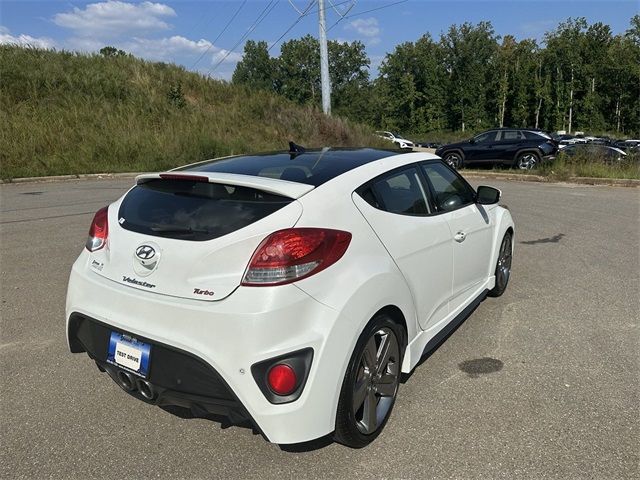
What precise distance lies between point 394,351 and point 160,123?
830 inches

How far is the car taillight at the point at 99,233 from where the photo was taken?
282cm

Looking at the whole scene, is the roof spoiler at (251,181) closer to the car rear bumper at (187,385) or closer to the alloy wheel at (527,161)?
the car rear bumper at (187,385)

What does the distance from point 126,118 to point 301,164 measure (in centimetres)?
2009

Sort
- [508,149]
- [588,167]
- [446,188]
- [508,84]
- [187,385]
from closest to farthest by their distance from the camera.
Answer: [187,385], [446,188], [588,167], [508,149], [508,84]

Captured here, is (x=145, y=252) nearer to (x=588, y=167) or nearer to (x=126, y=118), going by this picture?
(x=588, y=167)

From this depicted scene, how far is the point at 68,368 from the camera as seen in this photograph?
349 centimetres

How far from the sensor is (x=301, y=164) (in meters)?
3.10

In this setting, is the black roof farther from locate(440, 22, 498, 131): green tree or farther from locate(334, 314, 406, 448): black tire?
locate(440, 22, 498, 131): green tree

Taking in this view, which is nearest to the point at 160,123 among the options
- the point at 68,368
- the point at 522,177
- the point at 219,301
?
the point at 522,177

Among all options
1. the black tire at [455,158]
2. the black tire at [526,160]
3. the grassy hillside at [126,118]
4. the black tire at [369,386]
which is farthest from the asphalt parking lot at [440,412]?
the black tire at [455,158]

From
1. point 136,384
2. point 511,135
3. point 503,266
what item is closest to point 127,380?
point 136,384

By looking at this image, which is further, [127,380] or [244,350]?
[127,380]

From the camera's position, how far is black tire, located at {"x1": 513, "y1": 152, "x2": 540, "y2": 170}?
701 inches

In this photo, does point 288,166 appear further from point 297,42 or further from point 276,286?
point 297,42
